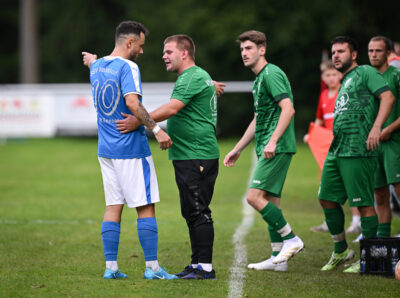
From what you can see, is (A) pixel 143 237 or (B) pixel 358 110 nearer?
(A) pixel 143 237

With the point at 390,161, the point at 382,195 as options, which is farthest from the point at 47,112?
the point at 390,161

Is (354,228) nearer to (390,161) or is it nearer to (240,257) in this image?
(390,161)

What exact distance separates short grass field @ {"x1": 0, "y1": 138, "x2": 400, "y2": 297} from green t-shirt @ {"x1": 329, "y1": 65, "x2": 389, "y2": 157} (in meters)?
1.26

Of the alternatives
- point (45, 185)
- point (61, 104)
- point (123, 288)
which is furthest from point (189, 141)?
point (61, 104)

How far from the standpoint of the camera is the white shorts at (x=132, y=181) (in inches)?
255

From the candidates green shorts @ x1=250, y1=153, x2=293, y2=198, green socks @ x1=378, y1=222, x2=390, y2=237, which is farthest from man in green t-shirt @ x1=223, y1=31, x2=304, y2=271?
green socks @ x1=378, y1=222, x2=390, y2=237

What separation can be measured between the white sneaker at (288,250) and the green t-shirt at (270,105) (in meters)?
0.90

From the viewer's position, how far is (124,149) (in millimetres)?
6477

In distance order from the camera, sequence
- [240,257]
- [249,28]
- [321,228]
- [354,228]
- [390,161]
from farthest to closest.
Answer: [249,28]
[321,228]
[354,228]
[390,161]
[240,257]

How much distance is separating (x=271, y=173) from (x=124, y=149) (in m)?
1.50

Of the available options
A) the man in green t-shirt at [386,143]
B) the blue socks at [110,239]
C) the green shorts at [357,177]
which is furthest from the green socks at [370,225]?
the blue socks at [110,239]

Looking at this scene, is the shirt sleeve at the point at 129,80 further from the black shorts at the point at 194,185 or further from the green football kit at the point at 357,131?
the green football kit at the point at 357,131

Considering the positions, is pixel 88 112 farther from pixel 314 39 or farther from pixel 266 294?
pixel 266 294

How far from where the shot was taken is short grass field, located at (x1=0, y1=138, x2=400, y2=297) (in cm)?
622
